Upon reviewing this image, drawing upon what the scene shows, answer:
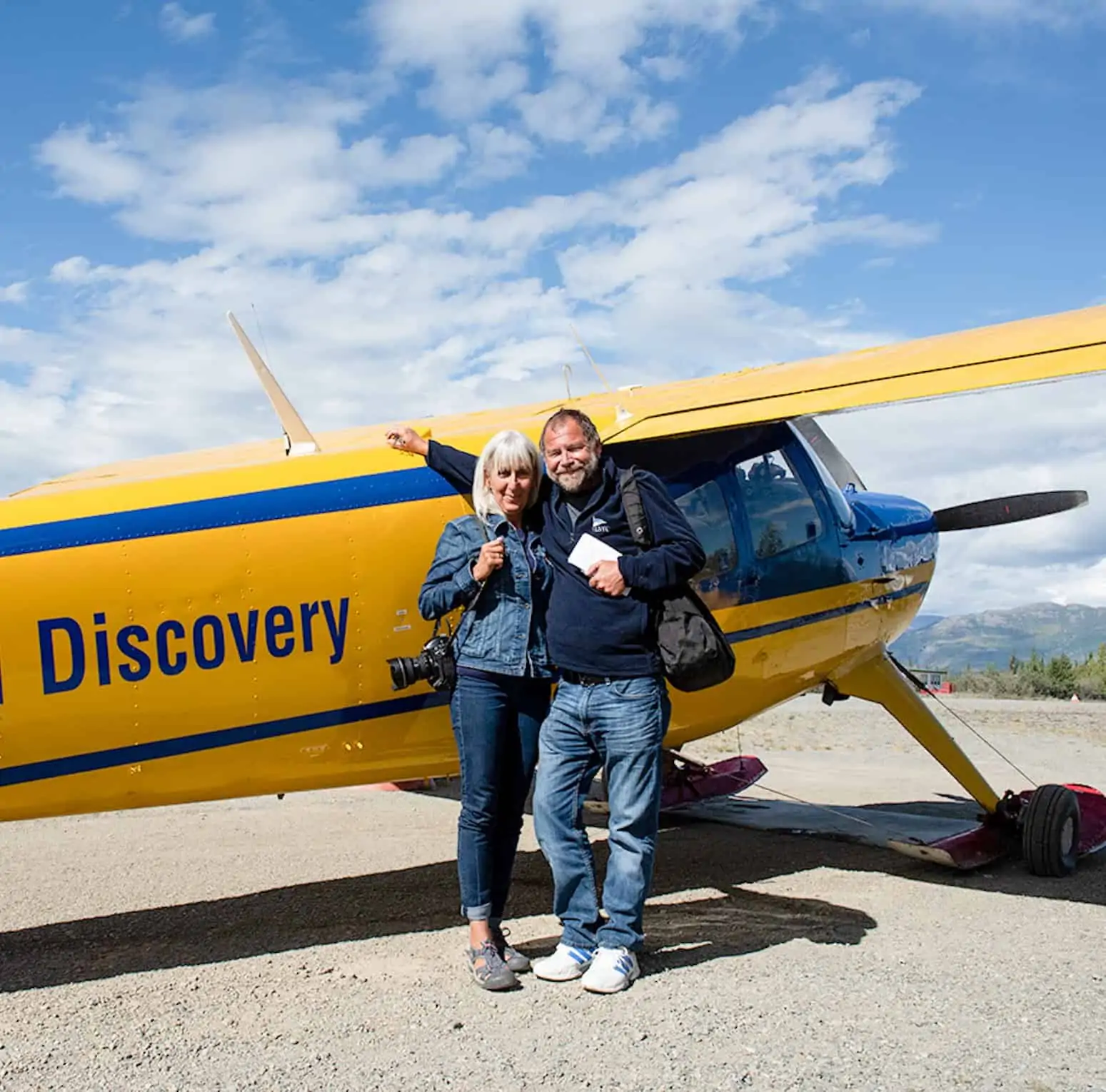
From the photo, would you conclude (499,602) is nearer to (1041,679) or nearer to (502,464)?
(502,464)

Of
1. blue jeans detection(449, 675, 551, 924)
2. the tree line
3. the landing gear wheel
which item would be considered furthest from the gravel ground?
the tree line

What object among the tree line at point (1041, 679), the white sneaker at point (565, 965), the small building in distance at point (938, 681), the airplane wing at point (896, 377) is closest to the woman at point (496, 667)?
the white sneaker at point (565, 965)

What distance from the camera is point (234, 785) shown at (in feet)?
15.5

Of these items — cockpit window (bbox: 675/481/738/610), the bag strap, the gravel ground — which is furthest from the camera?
cockpit window (bbox: 675/481/738/610)

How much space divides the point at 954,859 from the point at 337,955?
11.5 feet

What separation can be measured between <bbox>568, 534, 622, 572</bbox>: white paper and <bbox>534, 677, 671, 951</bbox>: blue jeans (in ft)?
1.48

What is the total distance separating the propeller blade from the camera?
7.39m

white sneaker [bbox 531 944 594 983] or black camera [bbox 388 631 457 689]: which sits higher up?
black camera [bbox 388 631 457 689]

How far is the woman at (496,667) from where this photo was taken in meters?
4.19

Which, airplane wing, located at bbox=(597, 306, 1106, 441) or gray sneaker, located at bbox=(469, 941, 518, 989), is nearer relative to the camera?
gray sneaker, located at bbox=(469, 941, 518, 989)

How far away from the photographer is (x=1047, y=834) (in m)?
6.39

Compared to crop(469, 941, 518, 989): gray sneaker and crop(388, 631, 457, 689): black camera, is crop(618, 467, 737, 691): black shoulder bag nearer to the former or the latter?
crop(388, 631, 457, 689): black camera

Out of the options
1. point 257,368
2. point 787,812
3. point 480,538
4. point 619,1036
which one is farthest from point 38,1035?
point 787,812

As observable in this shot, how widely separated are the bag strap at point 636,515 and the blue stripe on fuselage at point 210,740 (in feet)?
4.60
